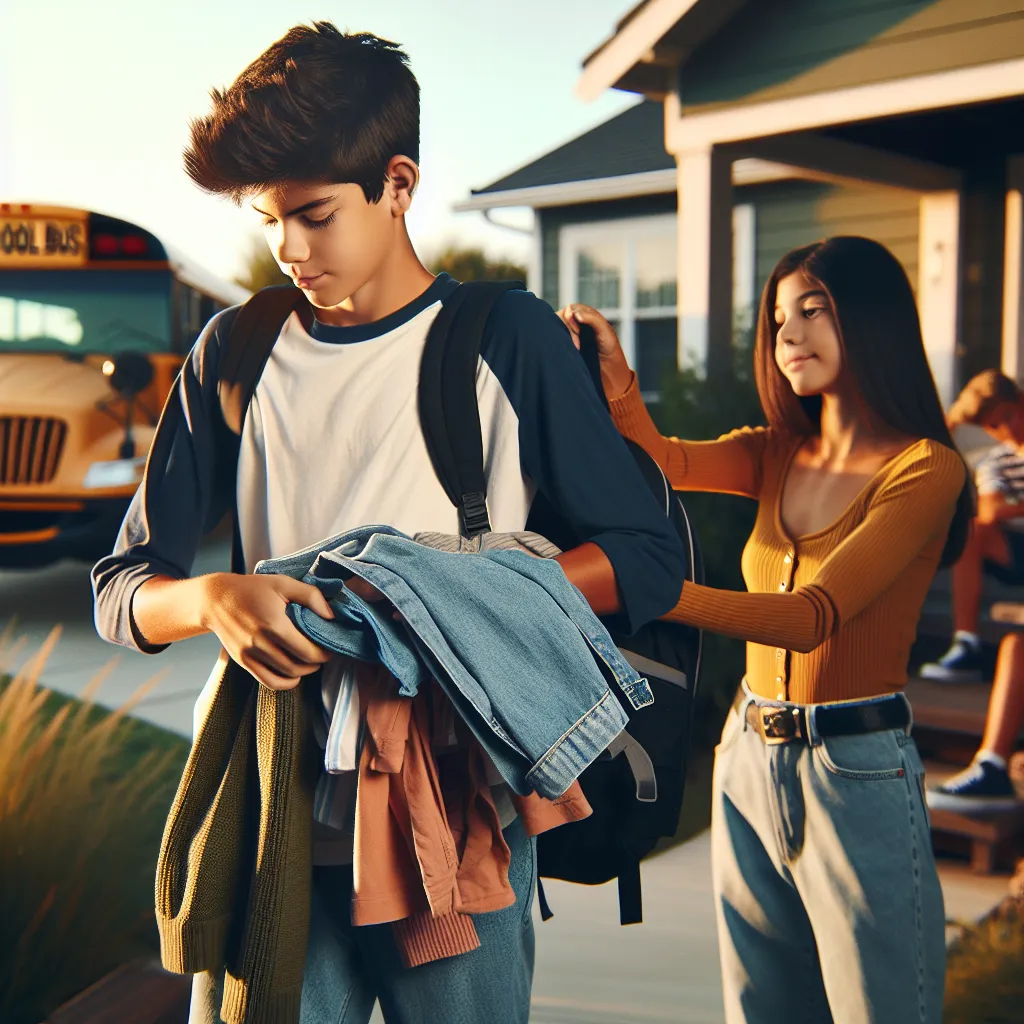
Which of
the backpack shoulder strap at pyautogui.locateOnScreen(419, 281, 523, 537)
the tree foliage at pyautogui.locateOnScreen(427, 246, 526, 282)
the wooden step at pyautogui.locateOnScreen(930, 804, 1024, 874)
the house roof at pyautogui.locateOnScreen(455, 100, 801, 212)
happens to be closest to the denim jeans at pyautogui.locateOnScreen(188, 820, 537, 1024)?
the backpack shoulder strap at pyautogui.locateOnScreen(419, 281, 523, 537)

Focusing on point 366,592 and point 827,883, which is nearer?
point 366,592

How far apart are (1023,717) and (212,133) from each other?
4.12 m

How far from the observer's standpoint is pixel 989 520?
17.8ft

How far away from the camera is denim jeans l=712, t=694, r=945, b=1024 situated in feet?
6.72

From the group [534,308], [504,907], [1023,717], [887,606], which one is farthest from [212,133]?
[1023,717]

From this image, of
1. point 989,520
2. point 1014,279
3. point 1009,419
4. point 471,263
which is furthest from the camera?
point 471,263

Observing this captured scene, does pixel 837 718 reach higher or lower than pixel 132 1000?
higher

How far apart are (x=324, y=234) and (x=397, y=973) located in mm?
906

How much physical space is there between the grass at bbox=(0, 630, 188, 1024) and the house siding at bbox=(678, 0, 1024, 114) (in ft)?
14.6

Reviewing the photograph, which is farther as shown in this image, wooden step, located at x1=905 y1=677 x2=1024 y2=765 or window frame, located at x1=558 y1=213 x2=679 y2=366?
window frame, located at x1=558 y1=213 x2=679 y2=366

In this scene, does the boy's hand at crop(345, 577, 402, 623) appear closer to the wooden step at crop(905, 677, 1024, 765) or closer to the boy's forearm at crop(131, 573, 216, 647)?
the boy's forearm at crop(131, 573, 216, 647)

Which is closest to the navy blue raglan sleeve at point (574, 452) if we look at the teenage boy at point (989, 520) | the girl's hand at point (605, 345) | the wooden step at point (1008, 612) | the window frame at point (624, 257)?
the girl's hand at point (605, 345)

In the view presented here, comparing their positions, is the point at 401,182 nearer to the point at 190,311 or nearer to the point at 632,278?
the point at 190,311

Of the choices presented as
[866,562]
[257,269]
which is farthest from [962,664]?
[257,269]
